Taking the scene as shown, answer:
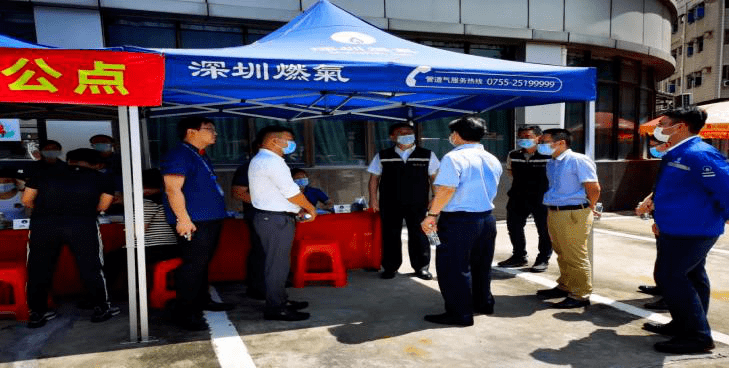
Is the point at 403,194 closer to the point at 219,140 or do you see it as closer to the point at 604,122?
the point at 219,140

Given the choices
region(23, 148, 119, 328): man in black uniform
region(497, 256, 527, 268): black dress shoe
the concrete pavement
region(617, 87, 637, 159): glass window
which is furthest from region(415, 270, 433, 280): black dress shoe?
region(617, 87, 637, 159): glass window

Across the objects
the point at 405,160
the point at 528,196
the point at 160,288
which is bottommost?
the point at 160,288

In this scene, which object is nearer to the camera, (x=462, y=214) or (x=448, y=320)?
(x=462, y=214)

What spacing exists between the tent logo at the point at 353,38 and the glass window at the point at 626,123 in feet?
33.2

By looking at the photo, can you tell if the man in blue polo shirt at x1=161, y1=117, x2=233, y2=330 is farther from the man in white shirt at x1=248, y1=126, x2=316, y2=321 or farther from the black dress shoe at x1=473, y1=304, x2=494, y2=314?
the black dress shoe at x1=473, y1=304, x2=494, y2=314

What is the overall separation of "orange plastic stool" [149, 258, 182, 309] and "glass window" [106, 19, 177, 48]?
5.47m

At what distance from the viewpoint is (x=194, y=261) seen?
12.9ft

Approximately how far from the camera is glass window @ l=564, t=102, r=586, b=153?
1151 centimetres

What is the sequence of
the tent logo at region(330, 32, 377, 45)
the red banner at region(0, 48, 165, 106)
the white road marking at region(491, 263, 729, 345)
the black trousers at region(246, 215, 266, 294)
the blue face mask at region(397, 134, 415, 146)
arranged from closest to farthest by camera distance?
the red banner at region(0, 48, 165, 106) → the white road marking at region(491, 263, 729, 345) → the tent logo at region(330, 32, 377, 45) → the black trousers at region(246, 215, 266, 294) → the blue face mask at region(397, 134, 415, 146)

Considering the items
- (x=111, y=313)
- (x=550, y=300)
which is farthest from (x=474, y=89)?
(x=111, y=313)

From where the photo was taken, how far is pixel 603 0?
1124 cm

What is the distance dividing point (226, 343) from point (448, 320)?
1880mm

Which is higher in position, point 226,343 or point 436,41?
point 436,41

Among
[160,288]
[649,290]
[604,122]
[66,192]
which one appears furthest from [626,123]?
[66,192]
